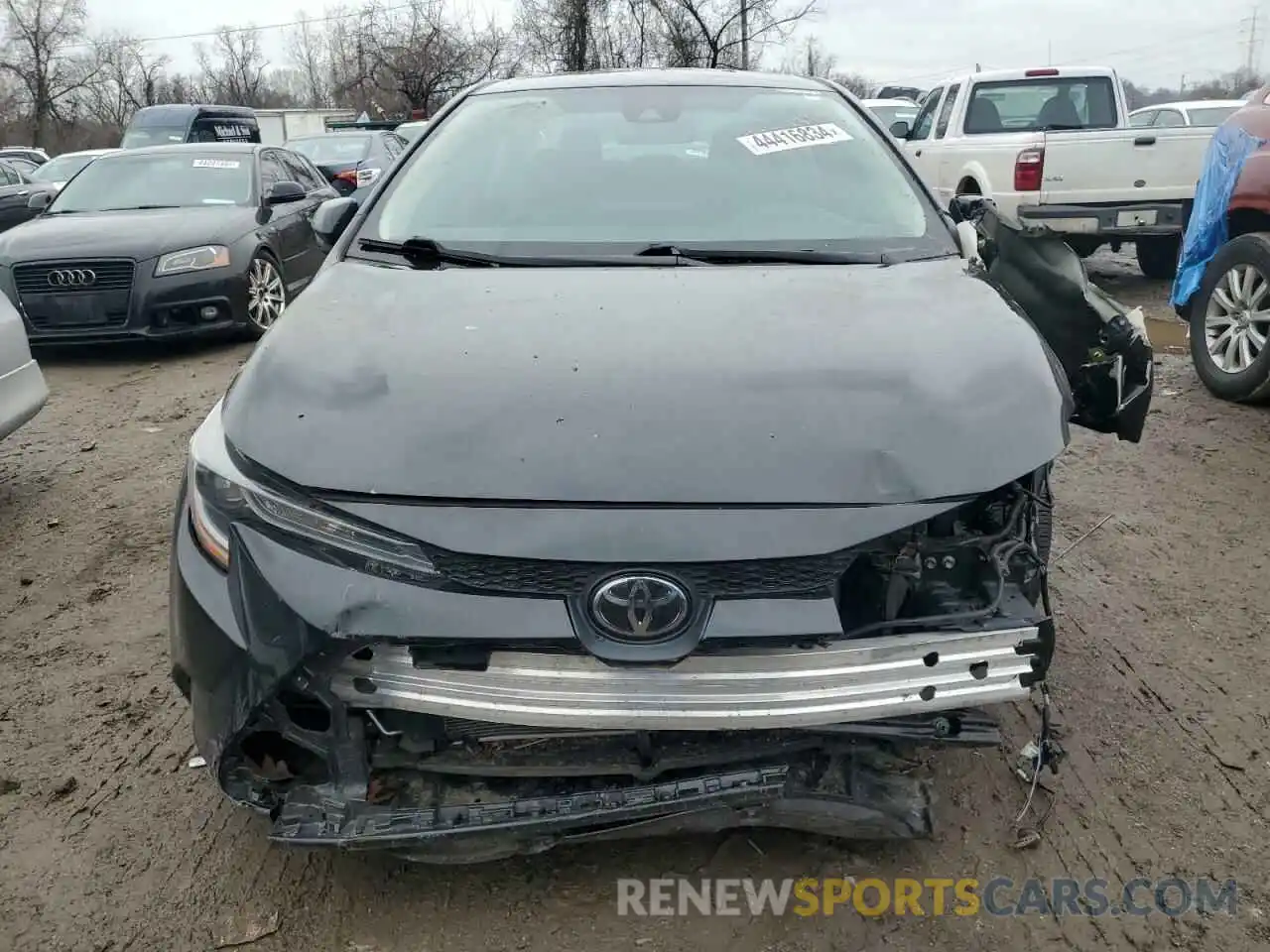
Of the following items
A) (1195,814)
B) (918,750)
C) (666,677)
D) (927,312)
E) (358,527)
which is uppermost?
(927,312)

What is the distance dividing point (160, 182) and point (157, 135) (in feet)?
42.7

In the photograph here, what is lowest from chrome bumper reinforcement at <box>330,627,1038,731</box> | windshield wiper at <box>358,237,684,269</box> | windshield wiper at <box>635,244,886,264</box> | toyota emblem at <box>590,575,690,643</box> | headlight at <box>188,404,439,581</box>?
chrome bumper reinforcement at <box>330,627,1038,731</box>

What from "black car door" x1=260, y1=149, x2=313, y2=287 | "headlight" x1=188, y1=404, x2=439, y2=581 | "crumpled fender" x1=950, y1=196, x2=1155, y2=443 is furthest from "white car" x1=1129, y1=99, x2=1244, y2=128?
"headlight" x1=188, y1=404, x2=439, y2=581

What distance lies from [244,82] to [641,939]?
2803 inches

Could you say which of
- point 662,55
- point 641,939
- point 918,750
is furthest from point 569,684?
point 662,55

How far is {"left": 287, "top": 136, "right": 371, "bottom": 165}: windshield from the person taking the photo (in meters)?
13.7

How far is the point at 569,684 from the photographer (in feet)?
6.07

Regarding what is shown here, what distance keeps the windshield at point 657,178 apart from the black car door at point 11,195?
1061 centimetres

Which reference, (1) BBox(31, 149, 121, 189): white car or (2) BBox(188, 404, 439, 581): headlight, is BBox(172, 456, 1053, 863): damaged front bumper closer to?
(2) BBox(188, 404, 439, 581): headlight

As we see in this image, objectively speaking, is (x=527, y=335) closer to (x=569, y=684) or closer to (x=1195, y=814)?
(x=569, y=684)

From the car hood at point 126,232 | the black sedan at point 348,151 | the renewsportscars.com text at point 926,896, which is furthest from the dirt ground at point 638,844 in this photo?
the black sedan at point 348,151

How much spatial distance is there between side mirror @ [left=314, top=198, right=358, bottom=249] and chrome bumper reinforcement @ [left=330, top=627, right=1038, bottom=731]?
82.8 inches

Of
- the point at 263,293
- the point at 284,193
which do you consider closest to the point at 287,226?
the point at 284,193

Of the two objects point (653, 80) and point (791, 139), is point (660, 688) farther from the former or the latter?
point (653, 80)
